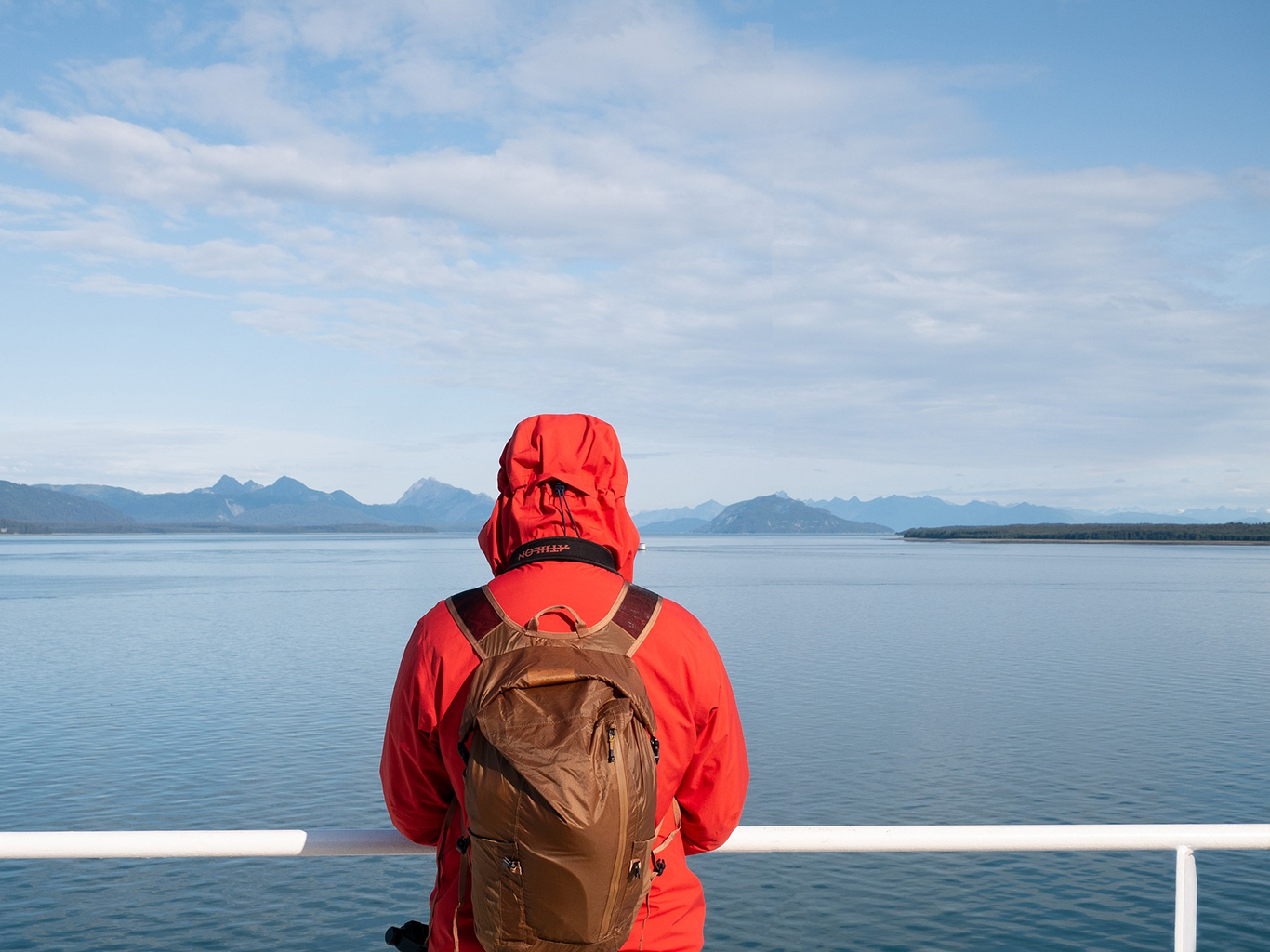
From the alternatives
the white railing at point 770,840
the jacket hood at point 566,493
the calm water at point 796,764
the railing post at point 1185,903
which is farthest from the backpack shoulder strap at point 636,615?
the calm water at point 796,764

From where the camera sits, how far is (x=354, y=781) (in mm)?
15977

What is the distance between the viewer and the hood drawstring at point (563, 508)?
2.11 metres

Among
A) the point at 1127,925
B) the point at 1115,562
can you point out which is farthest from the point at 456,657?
the point at 1115,562

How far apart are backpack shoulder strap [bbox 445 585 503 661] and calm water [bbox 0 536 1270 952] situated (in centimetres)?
970

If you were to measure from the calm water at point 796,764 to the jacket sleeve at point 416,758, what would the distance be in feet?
30.3

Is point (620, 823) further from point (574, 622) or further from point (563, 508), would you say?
point (563, 508)

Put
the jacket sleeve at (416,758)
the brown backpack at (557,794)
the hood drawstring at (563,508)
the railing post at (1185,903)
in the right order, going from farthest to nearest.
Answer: the railing post at (1185,903)
the hood drawstring at (563,508)
the jacket sleeve at (416,758)
the brown backpack at (557,794)

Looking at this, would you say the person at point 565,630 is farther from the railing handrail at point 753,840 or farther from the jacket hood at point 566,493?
the railing handrail at point 753,840

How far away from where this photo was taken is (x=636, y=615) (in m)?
1.98

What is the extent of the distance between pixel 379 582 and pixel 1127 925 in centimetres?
5654

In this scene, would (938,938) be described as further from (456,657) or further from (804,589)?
(804,589)

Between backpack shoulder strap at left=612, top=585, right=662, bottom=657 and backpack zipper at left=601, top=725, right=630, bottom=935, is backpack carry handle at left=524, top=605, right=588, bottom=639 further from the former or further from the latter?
backpack zipper at left=601, top=725, right=630, bottom=935

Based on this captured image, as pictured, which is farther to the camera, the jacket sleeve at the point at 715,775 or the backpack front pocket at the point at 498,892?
the jacket sleeve at the point at 715,775

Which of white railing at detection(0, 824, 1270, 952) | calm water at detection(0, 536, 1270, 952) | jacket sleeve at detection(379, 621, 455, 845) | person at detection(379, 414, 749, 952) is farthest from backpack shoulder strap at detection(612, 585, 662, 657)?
calm water at detection(0, 536, 1270, 952)
